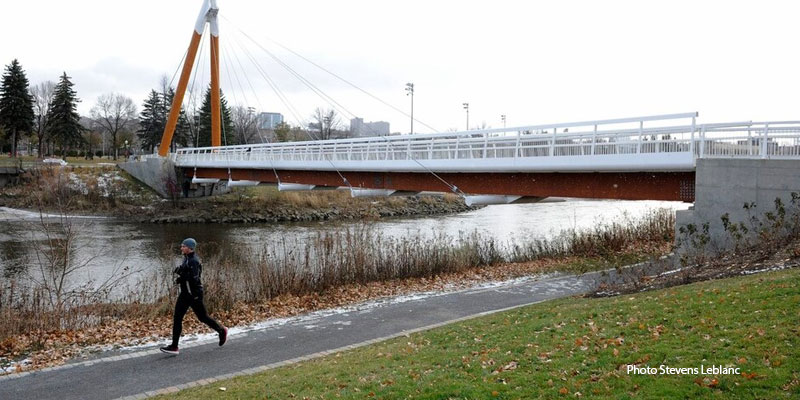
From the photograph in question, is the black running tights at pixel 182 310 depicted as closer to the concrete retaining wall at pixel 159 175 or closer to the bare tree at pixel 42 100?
the concrete retaining wall at pixel 159 175

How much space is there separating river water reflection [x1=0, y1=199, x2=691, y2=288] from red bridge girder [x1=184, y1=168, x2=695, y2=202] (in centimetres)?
270

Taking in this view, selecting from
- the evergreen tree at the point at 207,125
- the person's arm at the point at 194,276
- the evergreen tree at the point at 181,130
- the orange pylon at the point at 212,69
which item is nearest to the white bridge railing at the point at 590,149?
the person's arm at the point at 194,276

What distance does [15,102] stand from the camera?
60969 millimetres

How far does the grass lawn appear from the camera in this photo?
216 inches

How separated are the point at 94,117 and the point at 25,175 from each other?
54735 mm

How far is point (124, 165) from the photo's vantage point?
5109cm

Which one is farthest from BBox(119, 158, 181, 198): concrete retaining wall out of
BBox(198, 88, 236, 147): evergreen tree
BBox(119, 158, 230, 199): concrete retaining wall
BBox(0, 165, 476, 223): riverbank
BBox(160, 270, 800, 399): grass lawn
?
BBox(160, 270, 800, 399): grass lawn

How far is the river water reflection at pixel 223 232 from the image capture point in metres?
24.4

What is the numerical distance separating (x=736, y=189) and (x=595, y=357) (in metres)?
9.23

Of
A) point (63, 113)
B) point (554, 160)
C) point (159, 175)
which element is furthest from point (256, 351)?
point (63, 113)

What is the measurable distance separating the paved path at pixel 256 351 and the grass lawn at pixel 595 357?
817mm

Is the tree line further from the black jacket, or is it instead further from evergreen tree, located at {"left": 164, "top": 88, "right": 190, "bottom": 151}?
the black jacket

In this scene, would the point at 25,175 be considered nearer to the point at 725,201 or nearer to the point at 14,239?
the point at 14,239

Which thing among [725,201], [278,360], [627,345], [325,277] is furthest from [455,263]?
[627,345]
